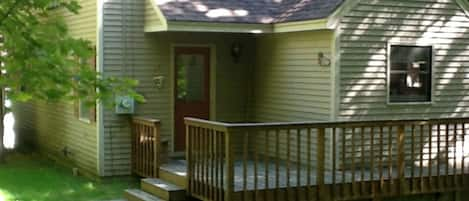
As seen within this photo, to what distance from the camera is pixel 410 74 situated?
10523mm

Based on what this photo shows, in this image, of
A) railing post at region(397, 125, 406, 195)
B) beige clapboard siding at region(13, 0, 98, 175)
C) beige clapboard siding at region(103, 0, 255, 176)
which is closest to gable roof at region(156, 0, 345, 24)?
beige clapboard siding at region(103, 0, 255, 176)

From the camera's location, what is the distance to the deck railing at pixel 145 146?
398 inches

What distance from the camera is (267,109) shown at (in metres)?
11.6

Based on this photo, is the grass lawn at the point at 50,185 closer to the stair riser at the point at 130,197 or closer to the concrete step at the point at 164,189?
the stair riser at the point at 130,197

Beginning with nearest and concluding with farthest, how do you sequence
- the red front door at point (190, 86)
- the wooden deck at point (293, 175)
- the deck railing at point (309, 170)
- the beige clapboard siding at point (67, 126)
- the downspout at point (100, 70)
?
the deck railing at point (309, 170), the wooden deck at point (293, 175), the downspout at point (100, 70), the beige clapboard siding at point (67, 126), the red front door at point (190, 86)

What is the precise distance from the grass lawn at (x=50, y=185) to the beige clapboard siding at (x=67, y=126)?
0.36 metres

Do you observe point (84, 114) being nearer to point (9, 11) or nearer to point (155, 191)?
point (155, 191)

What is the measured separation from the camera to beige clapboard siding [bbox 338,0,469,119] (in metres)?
10.1

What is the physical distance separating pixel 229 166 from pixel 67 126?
18.9ft

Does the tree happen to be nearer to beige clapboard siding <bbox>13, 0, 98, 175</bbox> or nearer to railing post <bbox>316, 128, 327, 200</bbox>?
railing post <bbox>316, 128, 327, 200</bbox>

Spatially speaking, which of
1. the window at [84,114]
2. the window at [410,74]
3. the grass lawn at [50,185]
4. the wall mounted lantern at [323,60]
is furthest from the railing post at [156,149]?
the window at [410,74]

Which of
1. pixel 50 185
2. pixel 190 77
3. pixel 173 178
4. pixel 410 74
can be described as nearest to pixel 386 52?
pixel 410 74

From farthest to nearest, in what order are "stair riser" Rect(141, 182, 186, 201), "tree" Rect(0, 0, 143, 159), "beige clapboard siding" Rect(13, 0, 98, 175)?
"beige clapboard siding" Rect(13, 0, 98, 175)
"stair riser" Rect(141, 182, 186, 201)
"tree" Rect(0, 0, 143, 159)

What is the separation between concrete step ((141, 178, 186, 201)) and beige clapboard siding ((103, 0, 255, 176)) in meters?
1.40
